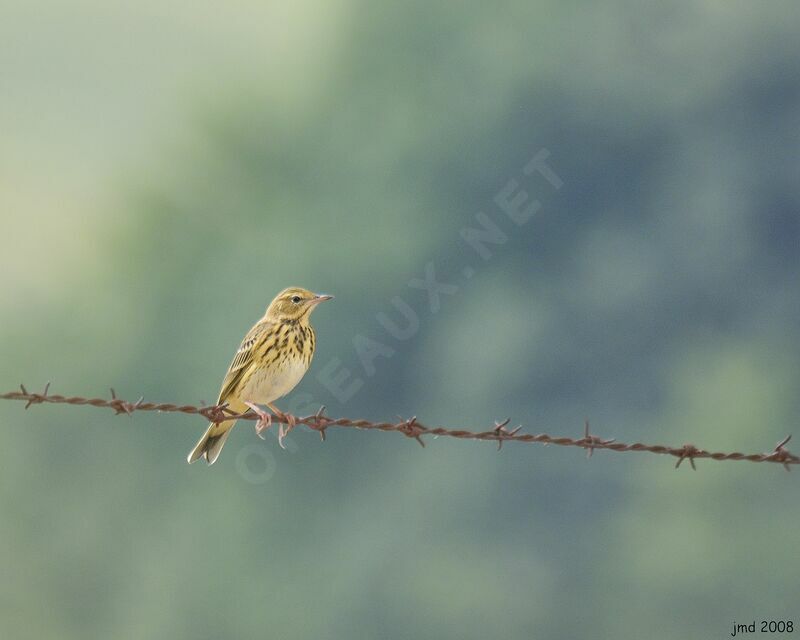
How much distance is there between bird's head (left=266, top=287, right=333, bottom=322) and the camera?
894cm

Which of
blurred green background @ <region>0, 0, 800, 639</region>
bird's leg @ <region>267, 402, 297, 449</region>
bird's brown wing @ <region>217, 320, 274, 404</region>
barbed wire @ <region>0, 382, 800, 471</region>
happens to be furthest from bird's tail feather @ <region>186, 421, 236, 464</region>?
blurred green background @ <region>0, 0, 800, 639</region>

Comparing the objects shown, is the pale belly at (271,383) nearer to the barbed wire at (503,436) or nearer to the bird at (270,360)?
the bird at (270,360)

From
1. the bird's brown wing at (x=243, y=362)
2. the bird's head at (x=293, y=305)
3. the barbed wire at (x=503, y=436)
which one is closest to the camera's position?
the barbed wire at (x=503, y=436)

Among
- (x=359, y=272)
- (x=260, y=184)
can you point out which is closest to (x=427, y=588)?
(x=359, y=272)

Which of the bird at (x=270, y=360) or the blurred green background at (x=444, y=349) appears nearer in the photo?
the bird at (x=270, y=360)

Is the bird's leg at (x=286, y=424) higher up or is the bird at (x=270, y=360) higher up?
the bird at (x=270, y=360)

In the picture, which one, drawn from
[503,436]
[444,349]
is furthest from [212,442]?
[444,349]

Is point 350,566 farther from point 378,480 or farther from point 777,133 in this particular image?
point 777,133

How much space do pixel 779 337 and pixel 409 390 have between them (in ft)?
71.8

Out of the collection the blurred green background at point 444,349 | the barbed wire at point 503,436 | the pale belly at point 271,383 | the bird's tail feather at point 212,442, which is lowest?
the barbed wire at point 503,436

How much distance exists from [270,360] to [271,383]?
160mm

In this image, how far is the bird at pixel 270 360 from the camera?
342 inches

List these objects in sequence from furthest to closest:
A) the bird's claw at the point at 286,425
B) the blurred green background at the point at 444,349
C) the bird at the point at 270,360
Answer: the blurred green background at the point at 444,349 → the bird at the point at 270,360 → the bird's claw at the point at 286,425

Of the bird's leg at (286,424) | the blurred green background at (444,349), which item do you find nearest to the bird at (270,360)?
the bird's leg at (286,424)
